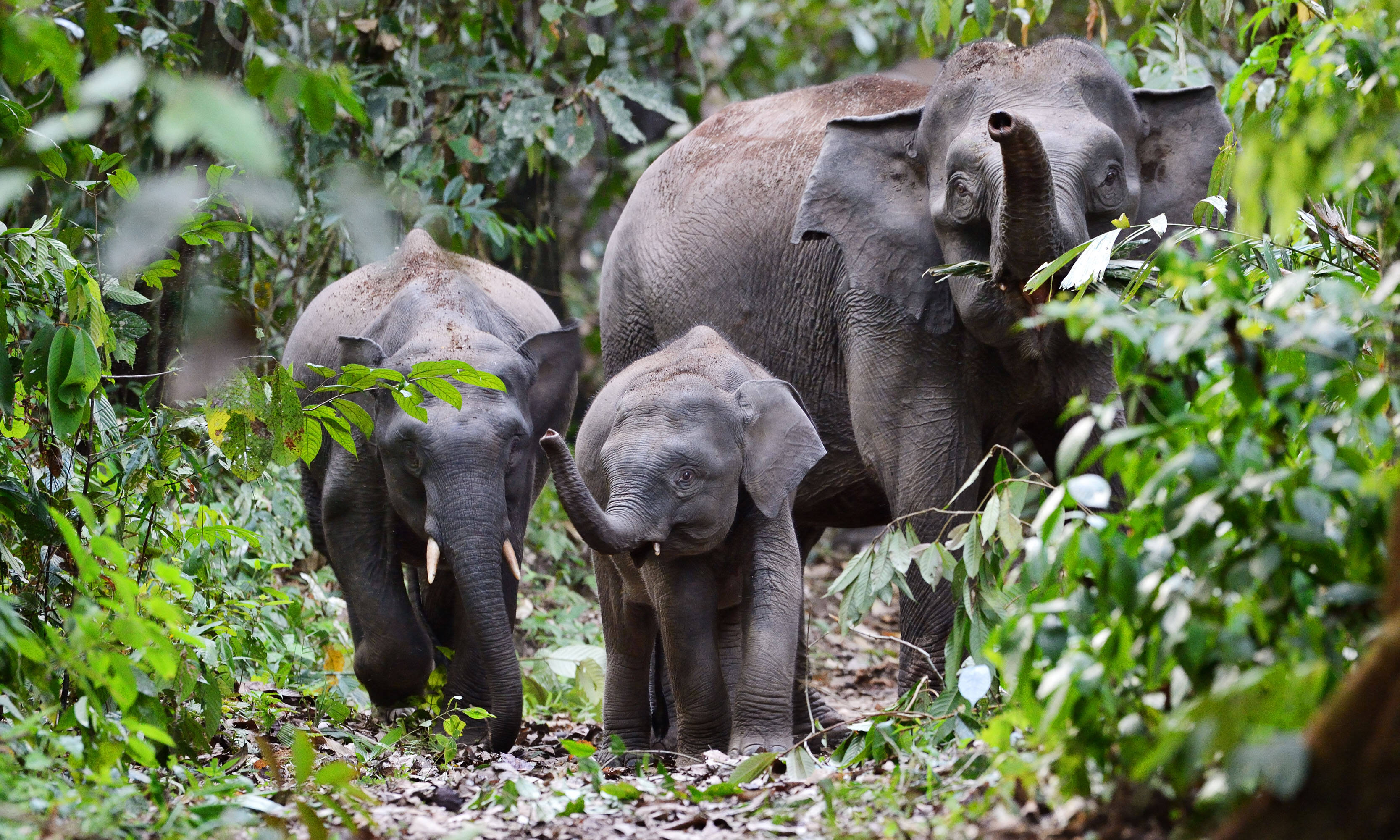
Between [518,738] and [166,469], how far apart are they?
6.73 feet

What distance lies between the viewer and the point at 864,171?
Result: 18.6 ft

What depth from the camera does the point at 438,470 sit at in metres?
5.60

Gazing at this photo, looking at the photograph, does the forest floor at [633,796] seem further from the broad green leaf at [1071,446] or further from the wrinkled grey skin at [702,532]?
the broad green leaf at [1071,446]

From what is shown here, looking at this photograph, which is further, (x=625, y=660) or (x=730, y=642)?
(x=730, y=642)

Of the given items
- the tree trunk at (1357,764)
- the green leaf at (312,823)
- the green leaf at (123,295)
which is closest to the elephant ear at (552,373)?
the green leaf at (123,295)

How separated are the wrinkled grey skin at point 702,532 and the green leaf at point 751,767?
2.70 ft

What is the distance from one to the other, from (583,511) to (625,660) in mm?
1006

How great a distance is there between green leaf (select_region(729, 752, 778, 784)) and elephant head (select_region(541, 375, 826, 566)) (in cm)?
99

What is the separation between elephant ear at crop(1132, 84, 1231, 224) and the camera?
5.54m

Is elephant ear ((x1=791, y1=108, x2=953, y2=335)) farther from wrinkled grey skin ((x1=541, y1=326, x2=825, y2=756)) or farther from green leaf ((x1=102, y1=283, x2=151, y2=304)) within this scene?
green leaf ((x1=102, y1=283, x2=151, y2=304))

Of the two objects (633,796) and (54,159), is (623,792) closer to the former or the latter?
(633,796)

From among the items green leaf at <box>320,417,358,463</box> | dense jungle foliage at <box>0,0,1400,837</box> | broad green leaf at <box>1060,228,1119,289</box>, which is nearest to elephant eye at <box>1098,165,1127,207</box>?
dense jungle foliage at <box>0,0,1400,837</box>

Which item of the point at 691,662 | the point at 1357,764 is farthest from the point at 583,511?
the point at 1357,764

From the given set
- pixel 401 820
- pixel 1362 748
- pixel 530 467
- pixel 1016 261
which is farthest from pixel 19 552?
pixel 1362 748
